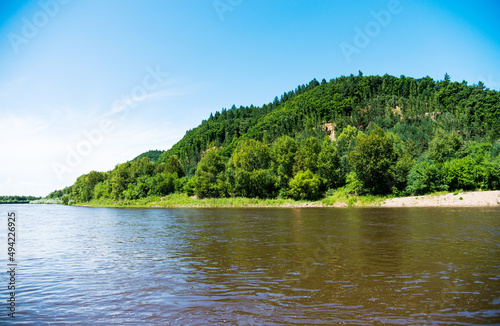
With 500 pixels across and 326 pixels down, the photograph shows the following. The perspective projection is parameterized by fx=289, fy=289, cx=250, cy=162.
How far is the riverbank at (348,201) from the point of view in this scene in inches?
2162

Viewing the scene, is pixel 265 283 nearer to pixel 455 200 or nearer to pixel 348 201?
pixel 455 200

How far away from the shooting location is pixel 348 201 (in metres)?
70.7

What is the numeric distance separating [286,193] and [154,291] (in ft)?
246

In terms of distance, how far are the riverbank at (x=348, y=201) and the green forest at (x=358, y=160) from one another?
12.3 ft

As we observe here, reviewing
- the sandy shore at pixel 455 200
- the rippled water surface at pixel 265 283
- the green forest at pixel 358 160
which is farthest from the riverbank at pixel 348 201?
the rippled water surface at pixel 265 283

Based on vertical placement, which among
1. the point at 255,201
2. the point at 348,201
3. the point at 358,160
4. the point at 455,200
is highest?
the point at 358,160

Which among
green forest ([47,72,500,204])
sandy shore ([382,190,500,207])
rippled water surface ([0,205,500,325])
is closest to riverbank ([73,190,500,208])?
sandy shore ([382,190,500,207])

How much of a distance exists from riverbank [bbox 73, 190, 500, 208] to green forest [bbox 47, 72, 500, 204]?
12.3ft

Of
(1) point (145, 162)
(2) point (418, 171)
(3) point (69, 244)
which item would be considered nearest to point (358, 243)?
(3) point (69, 244)

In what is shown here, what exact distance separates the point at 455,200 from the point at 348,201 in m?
21.5

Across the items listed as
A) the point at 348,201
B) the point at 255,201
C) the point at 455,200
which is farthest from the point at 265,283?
the point at 255,201

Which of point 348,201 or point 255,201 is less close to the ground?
point 348,201

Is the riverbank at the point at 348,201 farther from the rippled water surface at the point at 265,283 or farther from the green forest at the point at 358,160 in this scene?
Result: the rippled water surface at the point at 265,283

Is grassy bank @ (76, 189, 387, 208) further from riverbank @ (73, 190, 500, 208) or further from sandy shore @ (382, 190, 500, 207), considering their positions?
sandy shore @ (382, 190, 500, 207)
